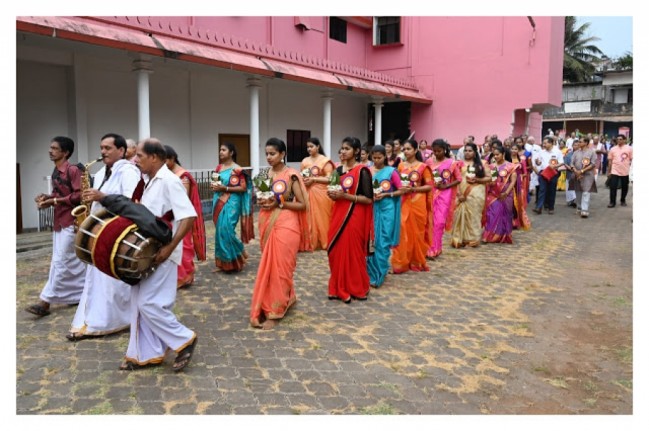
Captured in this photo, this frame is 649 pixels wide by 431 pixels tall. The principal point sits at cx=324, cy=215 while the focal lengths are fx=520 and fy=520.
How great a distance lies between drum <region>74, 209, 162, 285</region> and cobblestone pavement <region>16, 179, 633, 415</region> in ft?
2.74

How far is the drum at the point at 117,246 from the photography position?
11.5ft

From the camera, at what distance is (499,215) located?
30.6 feet

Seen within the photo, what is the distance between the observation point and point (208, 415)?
3227mm

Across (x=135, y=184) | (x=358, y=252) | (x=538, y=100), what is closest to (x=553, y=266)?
(x=358, y=252)

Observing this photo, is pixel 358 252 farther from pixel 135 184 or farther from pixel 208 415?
pixel 208 415

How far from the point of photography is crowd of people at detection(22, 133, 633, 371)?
12.5ft

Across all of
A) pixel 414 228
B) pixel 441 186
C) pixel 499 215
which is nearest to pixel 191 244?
pixel 414 228

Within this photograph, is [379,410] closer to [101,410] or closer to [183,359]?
[183,359]

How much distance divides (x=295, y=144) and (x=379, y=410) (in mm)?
14628

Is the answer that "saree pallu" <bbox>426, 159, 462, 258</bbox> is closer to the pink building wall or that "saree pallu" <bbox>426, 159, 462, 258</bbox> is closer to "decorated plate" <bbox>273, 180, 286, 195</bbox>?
"decorated plate" <bbox>273, 180, 286, 195</bbox>

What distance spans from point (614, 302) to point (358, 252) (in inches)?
115

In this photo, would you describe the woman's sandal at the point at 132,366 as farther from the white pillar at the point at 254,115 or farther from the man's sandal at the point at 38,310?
the white pillar at the point at 254,115

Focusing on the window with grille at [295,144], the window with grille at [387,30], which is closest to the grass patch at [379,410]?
the window with grille at [295,144]

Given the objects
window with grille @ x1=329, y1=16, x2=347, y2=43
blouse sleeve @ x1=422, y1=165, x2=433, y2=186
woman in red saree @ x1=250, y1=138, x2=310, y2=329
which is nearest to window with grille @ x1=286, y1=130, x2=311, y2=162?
window with grille @ x1=329, y1=16, x2=347, y2=43
